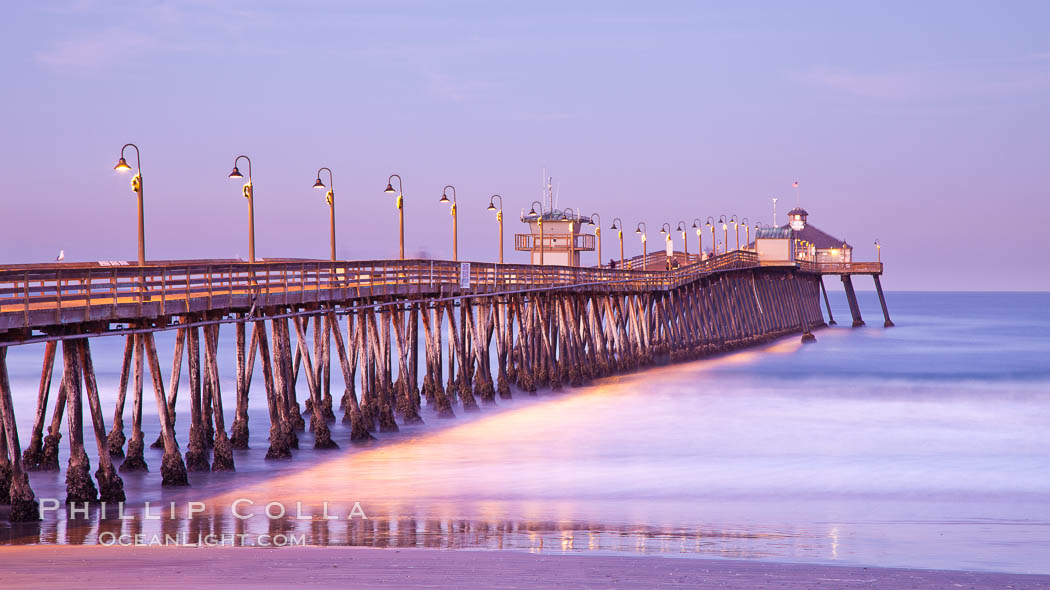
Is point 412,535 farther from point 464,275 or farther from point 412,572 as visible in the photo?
point 464,275

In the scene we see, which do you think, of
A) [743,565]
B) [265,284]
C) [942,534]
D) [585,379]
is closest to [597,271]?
[585,379]

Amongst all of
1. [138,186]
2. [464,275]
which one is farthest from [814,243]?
[138,186]

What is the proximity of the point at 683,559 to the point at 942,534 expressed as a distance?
388 cm

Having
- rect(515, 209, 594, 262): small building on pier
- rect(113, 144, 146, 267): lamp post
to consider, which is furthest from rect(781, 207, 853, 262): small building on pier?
rect(113, 144, 146, 267): lamp post

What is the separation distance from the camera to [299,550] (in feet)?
36.8

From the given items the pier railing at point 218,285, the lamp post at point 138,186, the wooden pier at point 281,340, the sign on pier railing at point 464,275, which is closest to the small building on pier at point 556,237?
the wooden pier at point 281,340

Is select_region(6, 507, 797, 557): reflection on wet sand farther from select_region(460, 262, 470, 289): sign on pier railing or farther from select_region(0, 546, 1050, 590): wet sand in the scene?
select_region(460, 262, 470, 289): sign on pier railing

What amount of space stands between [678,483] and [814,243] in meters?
86.6

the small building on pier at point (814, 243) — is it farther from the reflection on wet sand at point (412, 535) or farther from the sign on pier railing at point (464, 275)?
the reflection on wet sand at point (412, 535)

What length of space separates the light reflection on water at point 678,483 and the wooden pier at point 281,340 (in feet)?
2.16

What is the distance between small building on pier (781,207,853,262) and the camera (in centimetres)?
9125

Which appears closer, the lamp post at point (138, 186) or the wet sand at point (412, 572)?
the wet sand at point (412, 572)

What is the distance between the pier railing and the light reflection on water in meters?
2.35

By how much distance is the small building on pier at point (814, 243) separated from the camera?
3593 inches
